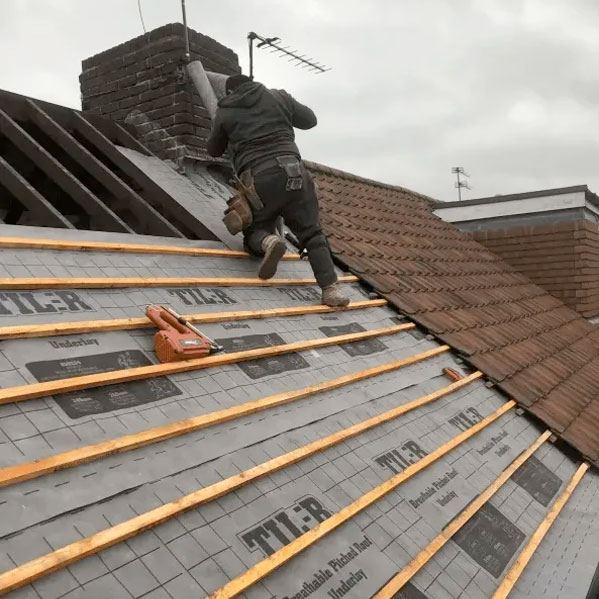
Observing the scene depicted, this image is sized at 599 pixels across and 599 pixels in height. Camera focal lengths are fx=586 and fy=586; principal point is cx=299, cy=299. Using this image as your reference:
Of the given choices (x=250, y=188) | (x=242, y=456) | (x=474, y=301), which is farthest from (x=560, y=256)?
(x=242, y=456)

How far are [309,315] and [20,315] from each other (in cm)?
211

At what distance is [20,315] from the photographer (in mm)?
2580

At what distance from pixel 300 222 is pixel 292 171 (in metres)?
0.42

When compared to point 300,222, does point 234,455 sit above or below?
below

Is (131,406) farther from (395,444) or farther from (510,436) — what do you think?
(510,436)

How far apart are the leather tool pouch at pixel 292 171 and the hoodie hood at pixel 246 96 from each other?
50cm

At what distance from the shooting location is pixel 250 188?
4414 millimetres

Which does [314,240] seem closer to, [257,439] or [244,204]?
[244,204]

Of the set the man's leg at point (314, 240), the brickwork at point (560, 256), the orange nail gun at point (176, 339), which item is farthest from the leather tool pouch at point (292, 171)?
the brickwork at point (560, 256)

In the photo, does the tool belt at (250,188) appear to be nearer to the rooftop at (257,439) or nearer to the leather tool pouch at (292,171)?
the leather tool pouch at (292,171)

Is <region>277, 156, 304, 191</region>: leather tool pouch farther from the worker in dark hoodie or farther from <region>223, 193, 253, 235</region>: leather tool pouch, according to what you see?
<region>223, 193, 253, 235</region>: leather tool pouch

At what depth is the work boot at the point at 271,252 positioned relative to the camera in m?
4.18

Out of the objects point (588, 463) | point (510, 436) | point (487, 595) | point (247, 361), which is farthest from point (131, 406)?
point (588, 463)

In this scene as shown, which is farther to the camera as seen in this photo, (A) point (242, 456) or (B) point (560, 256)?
(B) point (560, 256)
